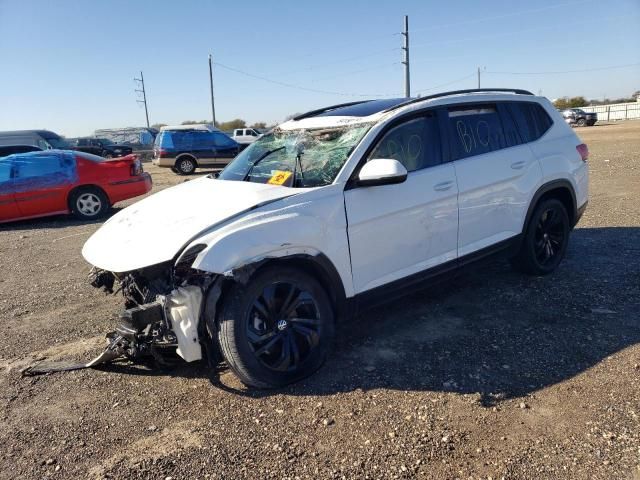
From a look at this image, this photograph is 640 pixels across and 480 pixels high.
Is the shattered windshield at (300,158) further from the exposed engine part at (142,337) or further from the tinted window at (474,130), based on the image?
the exposed engine part at (142,337)

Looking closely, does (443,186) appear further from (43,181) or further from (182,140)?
(182,140)

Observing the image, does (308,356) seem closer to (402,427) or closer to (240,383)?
(240,383)

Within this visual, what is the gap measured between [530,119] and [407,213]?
213 cm

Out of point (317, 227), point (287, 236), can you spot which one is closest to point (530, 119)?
point (317, 227)

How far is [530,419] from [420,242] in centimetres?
152

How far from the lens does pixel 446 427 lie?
2887 millimetres

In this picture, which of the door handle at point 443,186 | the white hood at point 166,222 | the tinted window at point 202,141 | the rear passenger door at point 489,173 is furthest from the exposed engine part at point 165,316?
the tinted window at point 202,141

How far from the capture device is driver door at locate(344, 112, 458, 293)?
363 cm

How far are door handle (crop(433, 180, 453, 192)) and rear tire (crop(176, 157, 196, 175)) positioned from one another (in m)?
17.8

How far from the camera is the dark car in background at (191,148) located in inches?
797

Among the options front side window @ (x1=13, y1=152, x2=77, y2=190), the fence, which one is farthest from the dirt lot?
the fence

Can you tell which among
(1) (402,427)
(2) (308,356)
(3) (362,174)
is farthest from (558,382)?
(3) (362,174)

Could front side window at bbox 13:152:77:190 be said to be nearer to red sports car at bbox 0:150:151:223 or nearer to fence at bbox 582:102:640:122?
red sports car at bbox 0:150:151:223

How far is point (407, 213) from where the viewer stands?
383cm
